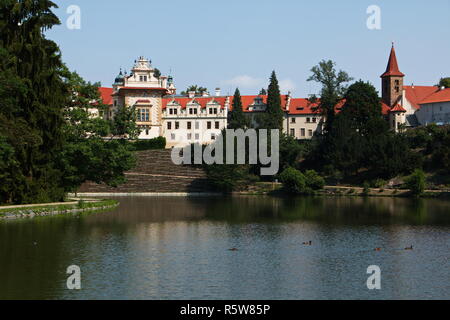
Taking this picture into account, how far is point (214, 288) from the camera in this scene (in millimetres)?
25781

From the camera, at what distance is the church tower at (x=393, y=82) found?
105 metres

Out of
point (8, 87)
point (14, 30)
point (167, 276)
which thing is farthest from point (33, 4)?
point (167, 276)

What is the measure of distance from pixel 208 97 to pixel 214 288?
3148 inches

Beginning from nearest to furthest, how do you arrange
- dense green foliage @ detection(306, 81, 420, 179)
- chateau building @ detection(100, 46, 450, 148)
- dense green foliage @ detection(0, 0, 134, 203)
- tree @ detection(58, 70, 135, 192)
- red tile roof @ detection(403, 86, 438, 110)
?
dense green foliage @ detection(0, 0, 134, 203) → tree @ detection(58, 70, 135, 192) → dense green foliage @ detection(306, 81, 420, 179) → chateau building @ detection(100, 46, 450, 148) → red tile roof @ detection(403, 86, 438, 110)

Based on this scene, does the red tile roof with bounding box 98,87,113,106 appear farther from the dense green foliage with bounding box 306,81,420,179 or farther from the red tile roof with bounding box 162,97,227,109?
the dense green foliage with bounding box 306,81,420,179

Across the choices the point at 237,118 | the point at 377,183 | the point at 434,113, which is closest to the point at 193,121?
the point at 237,118

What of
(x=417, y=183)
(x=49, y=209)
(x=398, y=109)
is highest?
(x=398, y=109)

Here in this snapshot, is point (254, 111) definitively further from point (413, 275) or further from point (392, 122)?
point (413, 275)

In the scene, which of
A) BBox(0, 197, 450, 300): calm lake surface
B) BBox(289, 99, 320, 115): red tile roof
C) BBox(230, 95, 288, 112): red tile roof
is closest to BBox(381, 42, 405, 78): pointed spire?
BBox(289, 99, 320, 115): red tile roof

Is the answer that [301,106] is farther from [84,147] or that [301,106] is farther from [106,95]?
[84,147]

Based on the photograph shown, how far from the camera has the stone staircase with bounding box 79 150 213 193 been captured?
81250 mm
